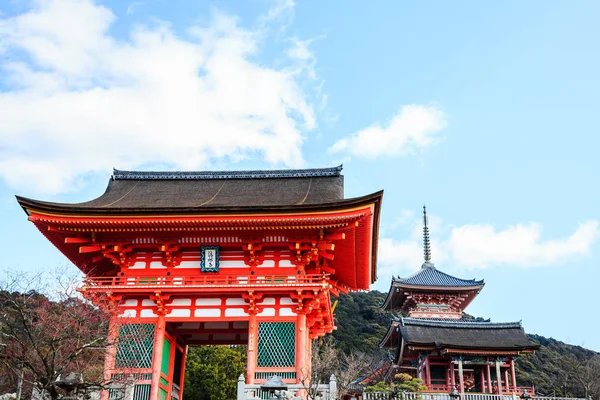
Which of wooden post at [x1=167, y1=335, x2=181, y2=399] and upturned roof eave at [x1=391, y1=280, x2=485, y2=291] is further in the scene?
upturned roof eave at [x1=391, y1=280, x2=485, y2=291]

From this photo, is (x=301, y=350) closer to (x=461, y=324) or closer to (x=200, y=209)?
(x=200, y=209)

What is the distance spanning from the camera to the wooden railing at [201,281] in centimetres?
1869

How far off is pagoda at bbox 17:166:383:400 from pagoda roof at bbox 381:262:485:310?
67.5 ft

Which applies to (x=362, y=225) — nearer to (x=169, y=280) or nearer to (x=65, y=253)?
(x=169, y=280)

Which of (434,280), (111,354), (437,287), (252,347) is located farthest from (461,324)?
(111,354)

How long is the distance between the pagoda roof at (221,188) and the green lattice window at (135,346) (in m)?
4.15

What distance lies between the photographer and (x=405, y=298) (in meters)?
43.1

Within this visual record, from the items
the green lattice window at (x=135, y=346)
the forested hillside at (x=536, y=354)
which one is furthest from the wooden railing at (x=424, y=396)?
the forested hillside at (x=536, y=354)

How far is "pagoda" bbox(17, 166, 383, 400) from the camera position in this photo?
61.1ft

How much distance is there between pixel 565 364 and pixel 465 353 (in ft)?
103

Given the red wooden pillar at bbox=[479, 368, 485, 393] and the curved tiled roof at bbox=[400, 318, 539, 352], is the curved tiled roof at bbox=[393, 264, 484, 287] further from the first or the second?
the red wooden pillar at bbox=[479, 368, 485, 393]

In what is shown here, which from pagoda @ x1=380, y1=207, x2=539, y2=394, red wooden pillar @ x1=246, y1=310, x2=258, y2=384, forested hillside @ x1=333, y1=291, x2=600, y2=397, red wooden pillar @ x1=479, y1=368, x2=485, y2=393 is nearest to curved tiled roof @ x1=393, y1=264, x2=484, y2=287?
pagoda @ x1=380, y1=207, x2=539, y2=394

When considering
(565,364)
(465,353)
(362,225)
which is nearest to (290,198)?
(362,225)

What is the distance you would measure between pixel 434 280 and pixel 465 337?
9.36 meters
